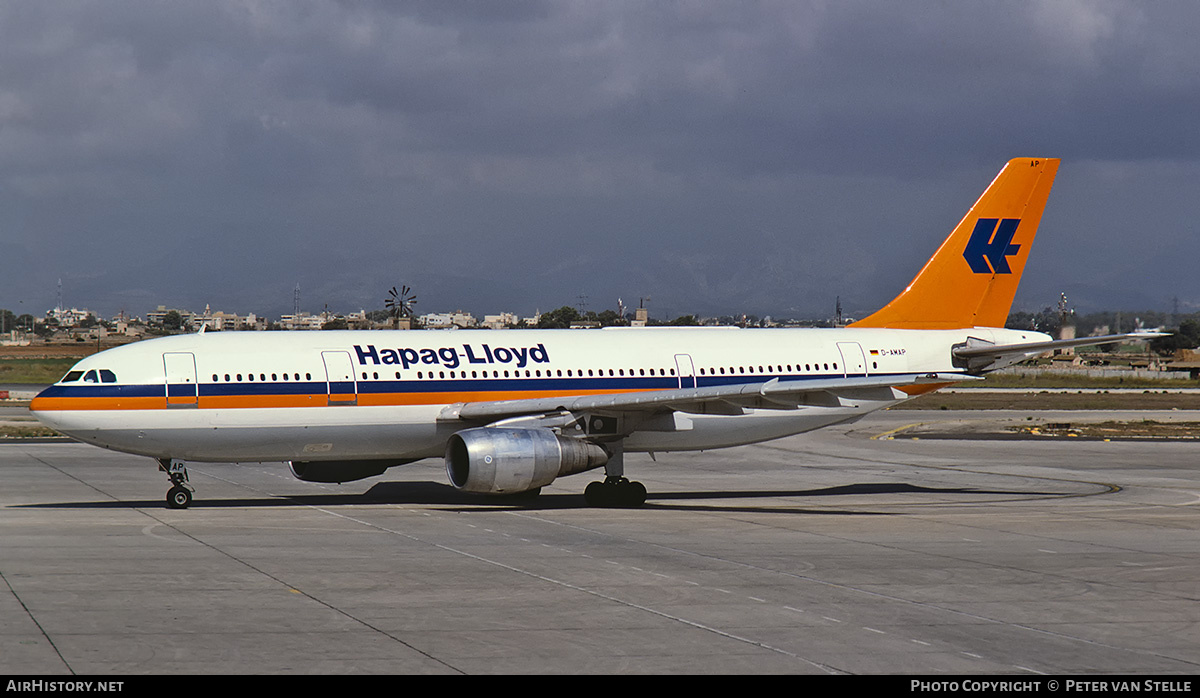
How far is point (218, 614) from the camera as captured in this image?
59.8ft

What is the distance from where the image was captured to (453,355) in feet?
111

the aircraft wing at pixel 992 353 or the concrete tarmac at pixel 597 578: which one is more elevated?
the aircraft wing at pixel 992 353

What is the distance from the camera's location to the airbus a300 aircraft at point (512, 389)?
1198 inches

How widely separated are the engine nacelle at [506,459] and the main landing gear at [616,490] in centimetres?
234

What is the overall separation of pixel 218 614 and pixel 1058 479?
1228 inches

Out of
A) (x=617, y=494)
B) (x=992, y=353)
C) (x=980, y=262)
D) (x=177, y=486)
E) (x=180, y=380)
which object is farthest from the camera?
(x=980, y=262)

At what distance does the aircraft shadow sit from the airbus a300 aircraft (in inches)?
38.4

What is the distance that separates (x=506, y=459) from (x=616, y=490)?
479cm

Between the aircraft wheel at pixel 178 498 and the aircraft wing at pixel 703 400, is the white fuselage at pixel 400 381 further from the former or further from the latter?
the aircraft wheel at pixel 178 498

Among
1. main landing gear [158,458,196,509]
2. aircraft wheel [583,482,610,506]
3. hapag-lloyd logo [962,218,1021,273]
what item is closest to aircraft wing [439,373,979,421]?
aircraft wheel [583,482,610,506]

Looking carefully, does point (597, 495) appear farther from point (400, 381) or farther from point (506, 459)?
point (400, 381)

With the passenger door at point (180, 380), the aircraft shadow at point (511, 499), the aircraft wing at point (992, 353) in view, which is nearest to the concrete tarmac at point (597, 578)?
the aircraft shadow at point (511, 499)

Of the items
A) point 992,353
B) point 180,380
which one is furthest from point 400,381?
point 992,353
